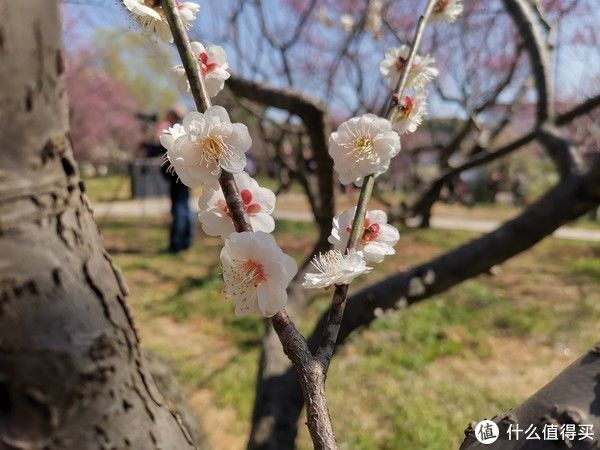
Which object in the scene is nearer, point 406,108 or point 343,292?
point 343,292

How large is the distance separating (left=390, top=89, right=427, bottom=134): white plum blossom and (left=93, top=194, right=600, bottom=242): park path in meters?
6.60

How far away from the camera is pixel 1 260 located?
396mm

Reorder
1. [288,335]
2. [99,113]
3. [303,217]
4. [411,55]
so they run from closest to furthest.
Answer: [288,335], [411,55], [303,217], [99,113]

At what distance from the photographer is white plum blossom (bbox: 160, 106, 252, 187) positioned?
0.55 meters

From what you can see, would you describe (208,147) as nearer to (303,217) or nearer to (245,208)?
(245,208)

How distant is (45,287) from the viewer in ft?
1.34

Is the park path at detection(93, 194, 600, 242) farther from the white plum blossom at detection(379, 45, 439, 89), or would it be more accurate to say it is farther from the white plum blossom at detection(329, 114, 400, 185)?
the white plum blossom at detection(329, 114, 400, 185)

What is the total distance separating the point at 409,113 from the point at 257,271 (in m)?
0.36

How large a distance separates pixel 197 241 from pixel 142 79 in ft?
64.9

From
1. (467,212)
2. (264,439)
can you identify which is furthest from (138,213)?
(264,439)

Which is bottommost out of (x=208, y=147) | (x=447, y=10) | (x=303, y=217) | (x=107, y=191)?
(x=107, y=191)

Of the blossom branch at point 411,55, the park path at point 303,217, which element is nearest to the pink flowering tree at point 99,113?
the park path at point 303,217

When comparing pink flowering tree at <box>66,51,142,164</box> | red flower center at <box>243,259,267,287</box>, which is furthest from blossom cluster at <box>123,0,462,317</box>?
pink flowering tree at <box>66,51,142,164</box>

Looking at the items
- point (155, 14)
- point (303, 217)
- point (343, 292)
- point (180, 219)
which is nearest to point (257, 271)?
point (343, 292)
